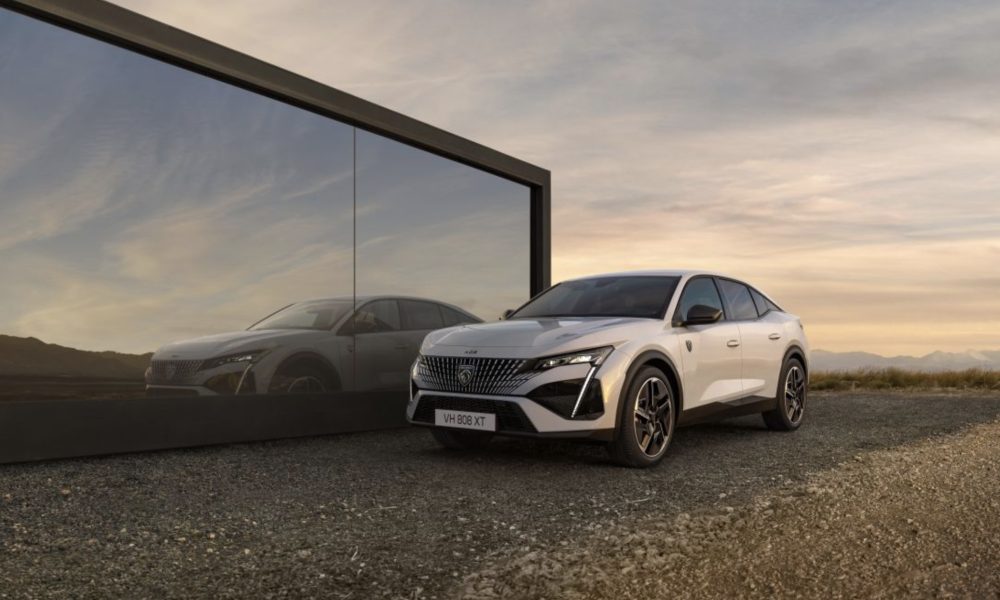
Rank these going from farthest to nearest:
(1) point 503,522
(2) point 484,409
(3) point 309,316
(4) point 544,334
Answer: (3) point 309,316 < (4) point 544,334 < (2) point 484,409 < (1) point 503,522

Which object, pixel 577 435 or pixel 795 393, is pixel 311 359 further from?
pixel 795 393

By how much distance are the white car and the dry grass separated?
898 cm

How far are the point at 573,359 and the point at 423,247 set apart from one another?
434 cm

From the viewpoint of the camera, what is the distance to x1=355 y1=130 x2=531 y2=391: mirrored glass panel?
32.0 feet

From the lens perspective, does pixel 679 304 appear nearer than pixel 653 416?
No

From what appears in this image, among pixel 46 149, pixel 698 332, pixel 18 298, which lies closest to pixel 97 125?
pixel 46 149

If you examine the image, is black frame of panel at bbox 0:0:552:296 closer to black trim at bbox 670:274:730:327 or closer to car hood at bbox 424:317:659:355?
car hood at bbox 424:317:659:355

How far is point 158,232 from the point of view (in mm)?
7766

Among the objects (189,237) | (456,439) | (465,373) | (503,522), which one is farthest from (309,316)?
(503,522)

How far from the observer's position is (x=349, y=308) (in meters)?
9.43

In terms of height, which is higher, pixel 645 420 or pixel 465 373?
pixel 465 373

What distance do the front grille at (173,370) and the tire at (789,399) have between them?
615 cm

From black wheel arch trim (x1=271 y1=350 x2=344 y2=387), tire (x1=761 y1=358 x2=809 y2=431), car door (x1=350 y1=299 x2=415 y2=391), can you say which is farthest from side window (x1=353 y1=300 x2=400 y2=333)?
tire (x1=761 y1=358 x2=809 y2=431)

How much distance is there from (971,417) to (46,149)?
10.7m
